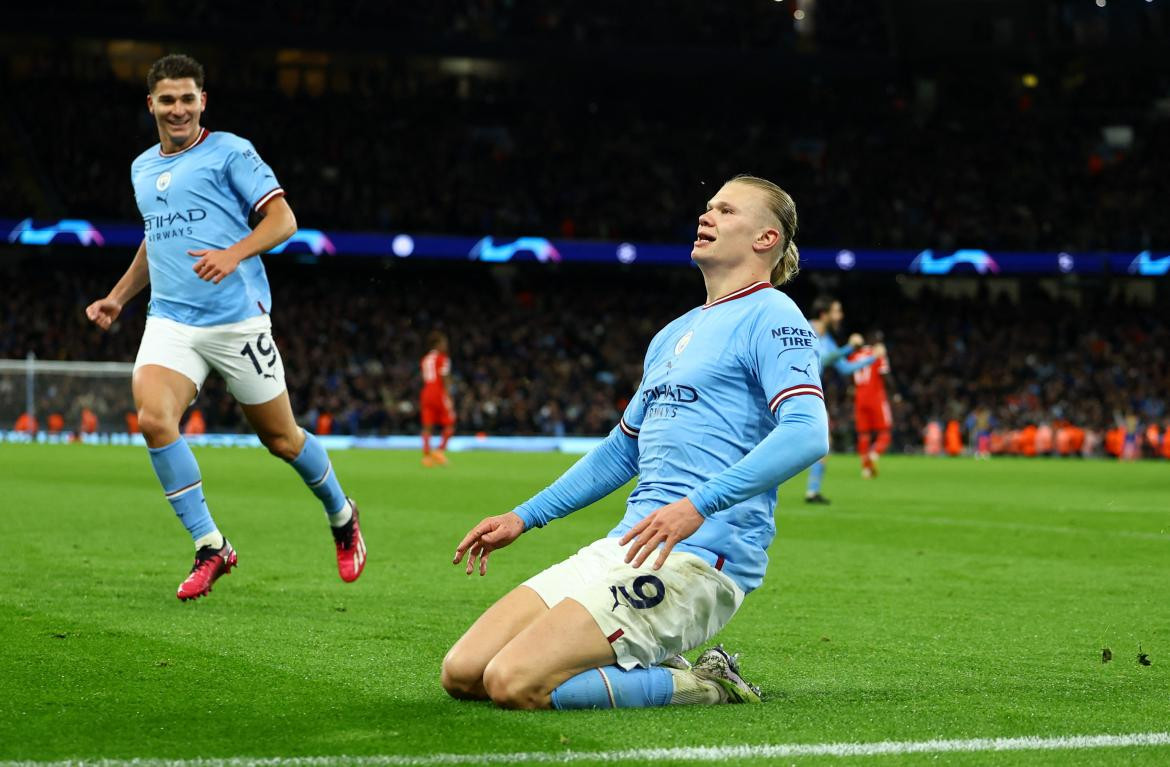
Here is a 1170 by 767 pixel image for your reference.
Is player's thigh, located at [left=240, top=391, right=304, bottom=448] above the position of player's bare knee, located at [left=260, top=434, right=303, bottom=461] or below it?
above

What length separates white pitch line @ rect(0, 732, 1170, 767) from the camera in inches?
144

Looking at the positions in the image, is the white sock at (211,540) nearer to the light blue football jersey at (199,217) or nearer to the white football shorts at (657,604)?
the light blue football jersey at (199,217)

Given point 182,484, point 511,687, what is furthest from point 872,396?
point 511,687

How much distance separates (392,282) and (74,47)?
35.2 feet

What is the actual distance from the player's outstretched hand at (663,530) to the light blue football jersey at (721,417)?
457 millimetres

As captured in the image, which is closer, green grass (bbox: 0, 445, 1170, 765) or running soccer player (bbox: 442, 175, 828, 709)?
green grass (bbox: 0, 445, 1170, 765)

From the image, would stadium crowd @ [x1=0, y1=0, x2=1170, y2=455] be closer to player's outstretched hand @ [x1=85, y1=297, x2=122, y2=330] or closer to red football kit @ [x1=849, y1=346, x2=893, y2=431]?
red football kit @ [x1=849, y1=346, x2=893, y2=431]

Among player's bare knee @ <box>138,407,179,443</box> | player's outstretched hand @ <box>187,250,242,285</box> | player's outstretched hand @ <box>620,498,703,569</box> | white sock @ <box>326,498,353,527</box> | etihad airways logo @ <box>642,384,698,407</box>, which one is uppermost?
player's outstretched hand @ <box>187,250,242,285</box>

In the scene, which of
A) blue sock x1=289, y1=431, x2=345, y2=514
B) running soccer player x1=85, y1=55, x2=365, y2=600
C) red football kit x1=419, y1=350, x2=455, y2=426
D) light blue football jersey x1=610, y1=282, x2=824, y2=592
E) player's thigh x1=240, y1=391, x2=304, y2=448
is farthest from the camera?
red football kit x1=419, y1=350, x2=455, y2=426

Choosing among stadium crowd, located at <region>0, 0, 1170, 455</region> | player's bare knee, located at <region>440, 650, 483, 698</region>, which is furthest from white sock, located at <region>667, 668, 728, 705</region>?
stadium crowd, located at <region>0, 0, 1170, 455</region>

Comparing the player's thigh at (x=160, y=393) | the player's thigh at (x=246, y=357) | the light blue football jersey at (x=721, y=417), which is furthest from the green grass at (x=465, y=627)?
the player's thigh at (x=246, y=357)

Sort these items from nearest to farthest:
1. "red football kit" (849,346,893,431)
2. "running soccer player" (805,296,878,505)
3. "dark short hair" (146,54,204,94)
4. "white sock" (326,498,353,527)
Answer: "dark short hair" (146,54,204,94)
"white sock" (326,498,353,527)
"running soccer player" (805,296,878,505)
"red football kit" (849,346,893,431)

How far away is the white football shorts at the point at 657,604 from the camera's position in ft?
14.6

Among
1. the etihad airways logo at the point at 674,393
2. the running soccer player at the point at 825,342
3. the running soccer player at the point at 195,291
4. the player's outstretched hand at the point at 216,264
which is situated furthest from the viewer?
the running soccer player at the point at 825,342
